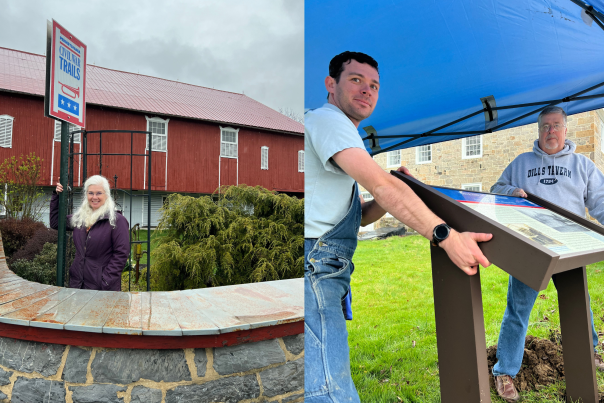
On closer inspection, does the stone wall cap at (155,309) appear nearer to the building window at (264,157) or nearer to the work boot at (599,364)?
the building window at (264,157)

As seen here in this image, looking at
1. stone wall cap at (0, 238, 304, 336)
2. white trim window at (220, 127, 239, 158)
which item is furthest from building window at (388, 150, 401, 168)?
stone wall cap at (0, 238, 304, 336)

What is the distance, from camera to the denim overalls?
1070mm

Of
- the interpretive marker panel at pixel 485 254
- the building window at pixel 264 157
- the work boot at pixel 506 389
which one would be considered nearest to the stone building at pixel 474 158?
the building window at pixel 264 157

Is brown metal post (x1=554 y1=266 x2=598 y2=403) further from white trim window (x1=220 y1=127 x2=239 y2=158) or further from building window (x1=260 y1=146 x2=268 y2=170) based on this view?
white trim window (x1=220 y1=127 x2=239 y2=158)

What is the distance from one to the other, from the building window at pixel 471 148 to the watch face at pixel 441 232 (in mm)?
5485

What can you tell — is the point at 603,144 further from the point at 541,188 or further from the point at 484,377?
the point at 484,377

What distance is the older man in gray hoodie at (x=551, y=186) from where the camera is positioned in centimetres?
220

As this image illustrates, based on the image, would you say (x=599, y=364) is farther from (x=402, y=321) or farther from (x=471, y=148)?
(x=471, y=148)

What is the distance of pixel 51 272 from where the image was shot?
11.5ft

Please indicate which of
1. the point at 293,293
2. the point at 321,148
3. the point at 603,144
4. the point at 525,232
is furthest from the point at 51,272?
the point at 603,144

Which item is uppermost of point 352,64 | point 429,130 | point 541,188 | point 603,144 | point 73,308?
point 603,144

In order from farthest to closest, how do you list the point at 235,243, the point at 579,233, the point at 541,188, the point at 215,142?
the point at 215,142 < the point at 235,243 < the point at 541,188 < the point at 579,233

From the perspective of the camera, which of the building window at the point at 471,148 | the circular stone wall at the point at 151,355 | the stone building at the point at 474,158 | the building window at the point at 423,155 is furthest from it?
the building window at the point at 471,148

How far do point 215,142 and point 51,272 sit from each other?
1956mm
